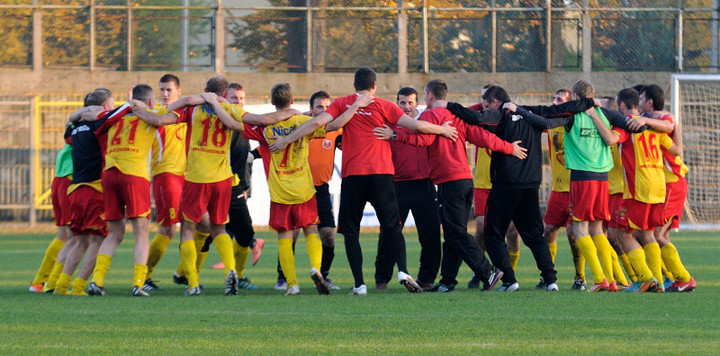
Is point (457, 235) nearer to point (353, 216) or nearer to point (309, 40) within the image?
point (353, 216)

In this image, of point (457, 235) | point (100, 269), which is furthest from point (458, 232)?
point (100, 269)

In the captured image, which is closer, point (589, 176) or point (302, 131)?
point (302, 131)

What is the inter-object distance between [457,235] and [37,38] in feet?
48.1

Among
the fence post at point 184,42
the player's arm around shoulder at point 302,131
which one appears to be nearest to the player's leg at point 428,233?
the player's arm around shoulder at point 302,131

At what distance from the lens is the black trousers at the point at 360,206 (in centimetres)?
951

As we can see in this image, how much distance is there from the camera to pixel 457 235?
9.80 meters

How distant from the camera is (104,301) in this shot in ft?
29.3

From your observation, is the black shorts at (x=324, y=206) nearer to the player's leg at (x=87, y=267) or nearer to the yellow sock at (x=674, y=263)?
the player's leg at (x=87, y=267)

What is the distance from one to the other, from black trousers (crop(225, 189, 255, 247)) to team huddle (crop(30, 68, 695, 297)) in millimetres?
641

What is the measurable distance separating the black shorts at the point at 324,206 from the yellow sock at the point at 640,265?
3.06 metres

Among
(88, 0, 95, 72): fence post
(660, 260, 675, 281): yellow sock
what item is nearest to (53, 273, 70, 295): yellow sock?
(660, 260, 675, 281): yellow sock

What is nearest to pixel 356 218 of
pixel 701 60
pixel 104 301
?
pixel 104 301

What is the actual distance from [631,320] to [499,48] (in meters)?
15.3

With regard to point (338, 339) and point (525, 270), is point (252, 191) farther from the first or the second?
point (338, 339)
